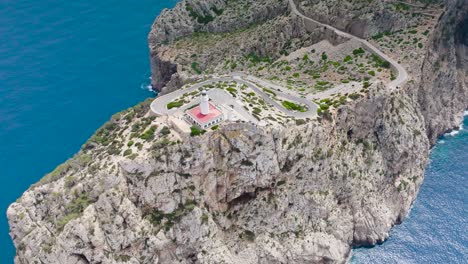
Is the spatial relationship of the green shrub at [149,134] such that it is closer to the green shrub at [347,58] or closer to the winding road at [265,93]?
the winding road at [265,93]

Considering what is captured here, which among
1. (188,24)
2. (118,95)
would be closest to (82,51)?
(118,95)

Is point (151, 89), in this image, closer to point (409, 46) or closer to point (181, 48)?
point (181, 48)

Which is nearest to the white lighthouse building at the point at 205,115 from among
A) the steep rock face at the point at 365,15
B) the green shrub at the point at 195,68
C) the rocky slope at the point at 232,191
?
the rocky slope at the point at 232,191

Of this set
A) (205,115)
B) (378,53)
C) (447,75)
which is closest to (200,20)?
(378,53)

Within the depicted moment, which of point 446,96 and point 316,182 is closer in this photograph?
point 316,182

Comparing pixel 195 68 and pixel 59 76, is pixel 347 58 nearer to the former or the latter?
pixel 195 68

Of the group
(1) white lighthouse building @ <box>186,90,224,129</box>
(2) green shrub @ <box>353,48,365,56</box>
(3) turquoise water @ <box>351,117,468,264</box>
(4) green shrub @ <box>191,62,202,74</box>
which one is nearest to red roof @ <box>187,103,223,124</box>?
(1) white lighthouse building @ <box>186,90,224,129</box>

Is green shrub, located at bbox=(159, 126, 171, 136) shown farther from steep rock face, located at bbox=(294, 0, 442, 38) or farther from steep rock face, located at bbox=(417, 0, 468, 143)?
steep rock face, located at bbox=(417, 0, 468, 143)
